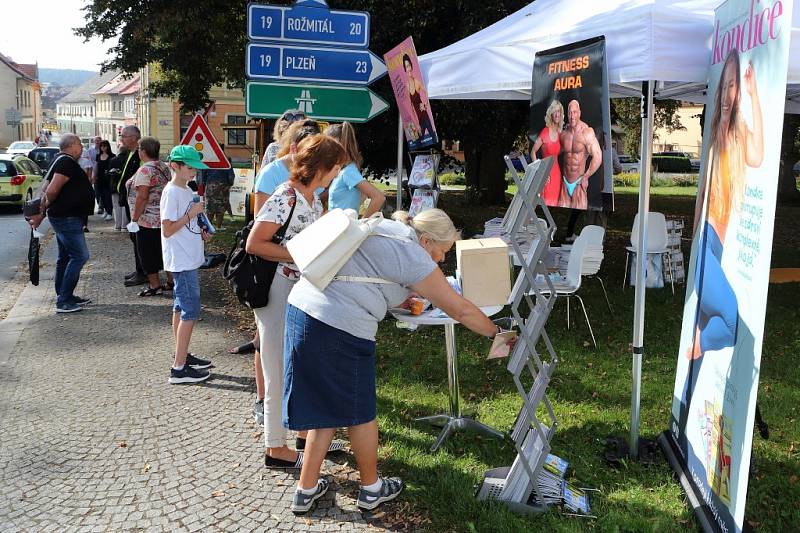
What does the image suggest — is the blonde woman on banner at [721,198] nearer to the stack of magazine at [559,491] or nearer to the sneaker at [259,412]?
the stack of magazine at [559,491]

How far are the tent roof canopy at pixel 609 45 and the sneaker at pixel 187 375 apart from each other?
305cm

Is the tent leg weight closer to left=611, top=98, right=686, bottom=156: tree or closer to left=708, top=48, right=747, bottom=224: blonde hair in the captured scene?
left=708, top=48, right=747, bottom=224: blonde hair

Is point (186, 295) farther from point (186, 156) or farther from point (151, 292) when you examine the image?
point (151, 292)

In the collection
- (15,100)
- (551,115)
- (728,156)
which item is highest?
(15,100)

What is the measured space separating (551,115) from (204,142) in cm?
575

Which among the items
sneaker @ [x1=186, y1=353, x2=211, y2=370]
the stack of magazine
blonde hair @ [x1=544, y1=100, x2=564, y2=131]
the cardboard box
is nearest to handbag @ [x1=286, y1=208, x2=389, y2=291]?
the cardboard box

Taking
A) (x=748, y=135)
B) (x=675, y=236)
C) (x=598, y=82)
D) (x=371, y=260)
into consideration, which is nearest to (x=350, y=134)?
(x=598, y=82)

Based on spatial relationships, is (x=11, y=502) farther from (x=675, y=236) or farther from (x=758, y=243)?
(x=675, y=236)

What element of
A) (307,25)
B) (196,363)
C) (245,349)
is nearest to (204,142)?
(307,25)

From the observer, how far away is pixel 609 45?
14.1 feet

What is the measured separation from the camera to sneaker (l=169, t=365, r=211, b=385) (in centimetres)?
559

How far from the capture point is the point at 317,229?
10.8 feet

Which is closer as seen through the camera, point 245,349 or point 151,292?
point 245,349

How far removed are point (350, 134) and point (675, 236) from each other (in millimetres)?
5511
